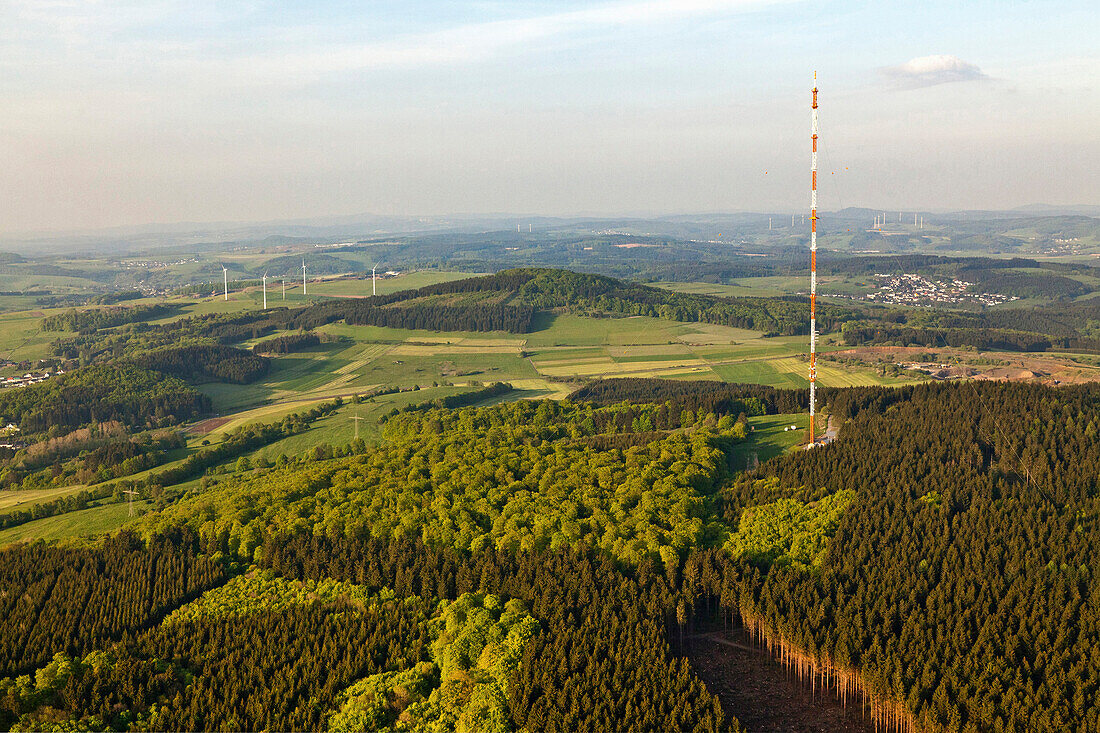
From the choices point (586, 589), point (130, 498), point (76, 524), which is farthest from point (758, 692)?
point (130, 498)

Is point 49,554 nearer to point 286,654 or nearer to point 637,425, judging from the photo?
point 286,654

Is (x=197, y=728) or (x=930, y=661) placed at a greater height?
(x=930, y=661)

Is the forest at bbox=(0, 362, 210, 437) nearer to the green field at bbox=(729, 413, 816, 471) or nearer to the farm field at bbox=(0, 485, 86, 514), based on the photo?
the farm field at bbox=(0, 485, 86, 514)

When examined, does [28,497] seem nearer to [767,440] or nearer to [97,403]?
[97,403]

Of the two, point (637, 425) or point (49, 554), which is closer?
point (49, 554)

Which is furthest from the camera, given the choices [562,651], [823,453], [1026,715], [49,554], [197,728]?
[823,453]

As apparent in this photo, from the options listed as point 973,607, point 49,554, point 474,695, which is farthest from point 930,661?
point 49,554


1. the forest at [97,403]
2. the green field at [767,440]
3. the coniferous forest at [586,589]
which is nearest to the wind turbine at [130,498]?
the coniferous forest at [586,589]

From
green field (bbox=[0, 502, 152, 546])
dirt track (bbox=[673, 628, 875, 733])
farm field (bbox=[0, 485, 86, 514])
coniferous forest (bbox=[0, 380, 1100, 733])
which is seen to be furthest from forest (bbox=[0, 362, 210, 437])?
dirt track (bbox=[673, 628, 875, 733])
